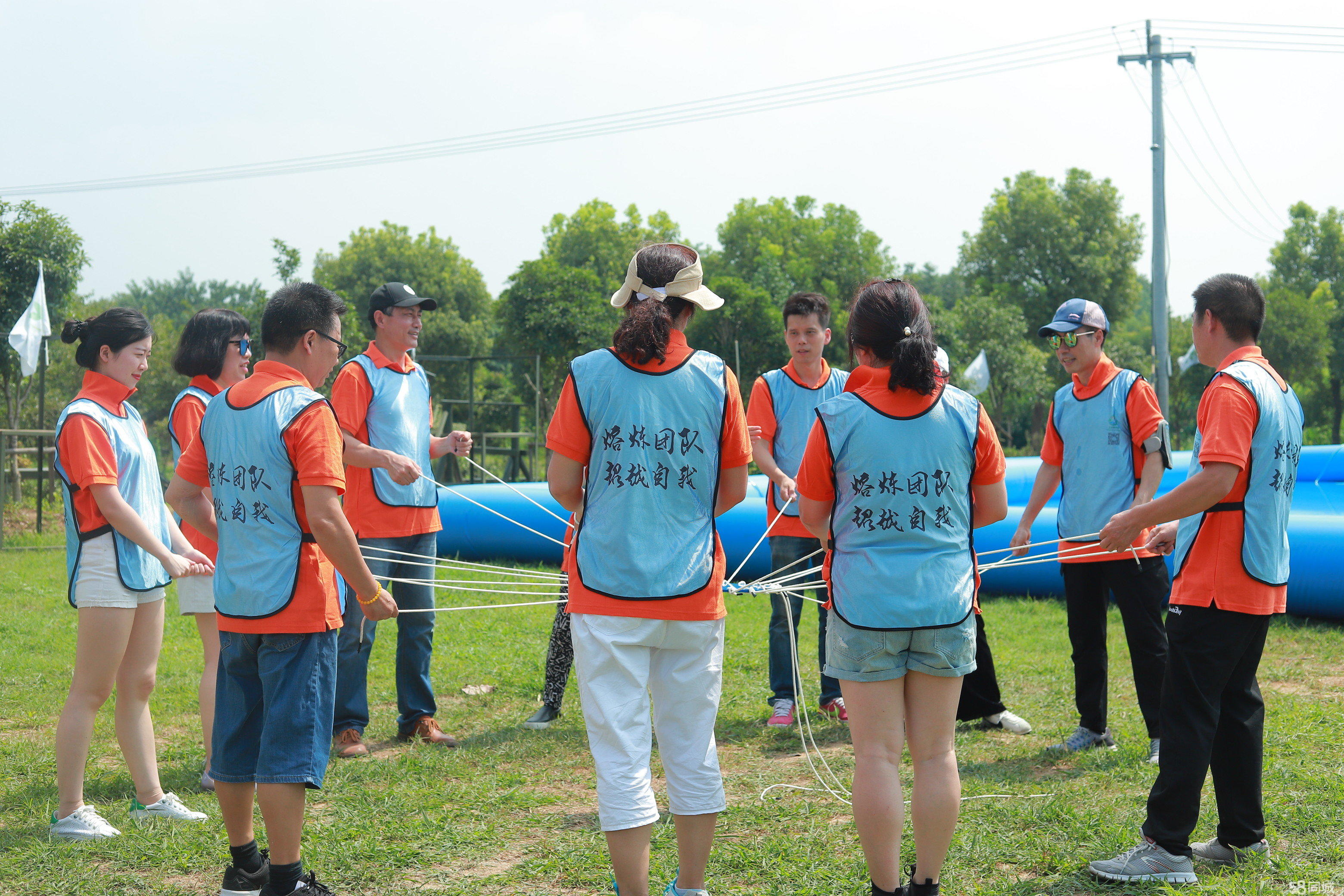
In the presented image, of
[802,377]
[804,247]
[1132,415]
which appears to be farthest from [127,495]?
[804,247]

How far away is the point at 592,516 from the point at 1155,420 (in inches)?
104

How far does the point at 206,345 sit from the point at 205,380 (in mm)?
128

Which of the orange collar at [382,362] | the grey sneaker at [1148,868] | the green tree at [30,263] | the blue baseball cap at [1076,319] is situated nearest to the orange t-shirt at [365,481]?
the orange collar at [382,362]

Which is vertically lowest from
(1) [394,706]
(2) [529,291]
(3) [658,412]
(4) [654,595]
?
(1) [394,706]

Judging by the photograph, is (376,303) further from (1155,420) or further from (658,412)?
(1155,420)

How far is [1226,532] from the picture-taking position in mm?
3037

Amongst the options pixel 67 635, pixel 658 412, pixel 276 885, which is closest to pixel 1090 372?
pixel 658 412

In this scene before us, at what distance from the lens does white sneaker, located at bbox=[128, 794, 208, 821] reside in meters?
3.57

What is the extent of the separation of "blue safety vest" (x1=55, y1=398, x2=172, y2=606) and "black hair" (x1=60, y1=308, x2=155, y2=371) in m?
0.16

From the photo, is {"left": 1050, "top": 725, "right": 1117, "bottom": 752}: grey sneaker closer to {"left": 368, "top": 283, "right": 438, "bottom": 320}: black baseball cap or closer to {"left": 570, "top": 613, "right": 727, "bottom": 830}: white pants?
{"left": 570, "top": 613, "right": 727, "bottom": 830}: white pants

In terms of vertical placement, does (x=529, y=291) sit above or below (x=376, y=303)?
above

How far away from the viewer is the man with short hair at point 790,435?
476 cm

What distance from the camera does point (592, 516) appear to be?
2.65 metres

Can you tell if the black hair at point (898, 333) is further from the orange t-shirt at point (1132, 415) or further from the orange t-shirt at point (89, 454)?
the orange t-shirt at point (89, 454)
